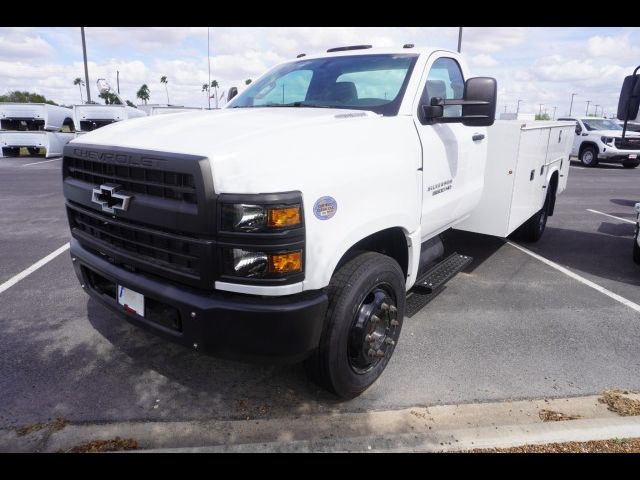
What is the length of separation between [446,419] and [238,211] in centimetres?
173

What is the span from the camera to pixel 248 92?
4.04 metres

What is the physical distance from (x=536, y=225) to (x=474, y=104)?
371 centimetres

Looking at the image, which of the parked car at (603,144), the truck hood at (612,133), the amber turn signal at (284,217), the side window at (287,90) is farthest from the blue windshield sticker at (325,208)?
the truck hood at (612,133)

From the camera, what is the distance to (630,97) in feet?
14.5

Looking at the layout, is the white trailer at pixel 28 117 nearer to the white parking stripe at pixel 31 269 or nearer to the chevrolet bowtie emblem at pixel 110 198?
the white parking stripe at pixel 31 269

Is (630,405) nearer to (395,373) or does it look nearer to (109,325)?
(395,373)

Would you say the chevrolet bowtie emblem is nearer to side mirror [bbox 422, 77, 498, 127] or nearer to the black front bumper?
the black front bumper

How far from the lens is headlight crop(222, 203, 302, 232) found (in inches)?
81.3

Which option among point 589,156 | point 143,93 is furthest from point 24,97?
point 589,156

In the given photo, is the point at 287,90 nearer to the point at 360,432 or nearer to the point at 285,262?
the point at 285,262

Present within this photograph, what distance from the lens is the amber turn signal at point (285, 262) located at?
2117mm

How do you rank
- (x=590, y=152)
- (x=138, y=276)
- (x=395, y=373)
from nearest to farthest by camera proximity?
(x=138, y=276) → (x=395, y=373) → (x=590, y=152)
